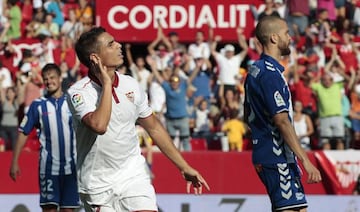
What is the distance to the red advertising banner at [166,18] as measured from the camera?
2141cm

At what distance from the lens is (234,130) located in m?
18.5

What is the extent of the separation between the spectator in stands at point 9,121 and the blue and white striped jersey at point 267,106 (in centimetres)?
Result: 1116

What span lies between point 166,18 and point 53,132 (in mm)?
9977

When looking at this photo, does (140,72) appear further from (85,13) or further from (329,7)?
(329,7)

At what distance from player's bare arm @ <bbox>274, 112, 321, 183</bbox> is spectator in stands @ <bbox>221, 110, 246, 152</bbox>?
1036cm

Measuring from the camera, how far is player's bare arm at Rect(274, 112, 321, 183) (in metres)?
7.86

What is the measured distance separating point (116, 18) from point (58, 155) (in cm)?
1005

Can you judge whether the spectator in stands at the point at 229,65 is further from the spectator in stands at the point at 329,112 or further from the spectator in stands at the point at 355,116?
the spectator in stands at the point at 355,116

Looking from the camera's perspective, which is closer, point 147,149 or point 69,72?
point 147,149

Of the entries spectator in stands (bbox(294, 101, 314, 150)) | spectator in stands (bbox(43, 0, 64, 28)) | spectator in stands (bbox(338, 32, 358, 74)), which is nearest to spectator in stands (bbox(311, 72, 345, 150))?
spectator in stands (bbox(294, 101, 314, 150))

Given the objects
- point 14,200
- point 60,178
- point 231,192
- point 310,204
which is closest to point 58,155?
point 60,178

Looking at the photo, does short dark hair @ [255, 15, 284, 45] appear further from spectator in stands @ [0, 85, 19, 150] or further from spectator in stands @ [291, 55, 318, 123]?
spectator in stands @ [0, 85, 19, 150]

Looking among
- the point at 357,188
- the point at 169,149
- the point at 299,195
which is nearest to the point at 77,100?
the point at 169,149

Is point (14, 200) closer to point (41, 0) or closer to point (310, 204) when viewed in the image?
point (310, 204)
